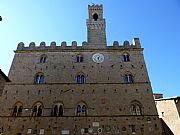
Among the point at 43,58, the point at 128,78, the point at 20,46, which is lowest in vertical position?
the point at 128,78

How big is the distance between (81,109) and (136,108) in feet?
13.5

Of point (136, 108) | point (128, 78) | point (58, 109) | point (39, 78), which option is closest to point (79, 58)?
point (39, 78)

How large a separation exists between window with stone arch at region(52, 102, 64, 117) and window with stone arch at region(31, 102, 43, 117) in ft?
3.18

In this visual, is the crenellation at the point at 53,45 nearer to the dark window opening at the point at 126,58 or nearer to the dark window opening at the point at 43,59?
the dark window opening at the point at 43,59

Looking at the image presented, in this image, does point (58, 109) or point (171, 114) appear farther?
point (171, 114)

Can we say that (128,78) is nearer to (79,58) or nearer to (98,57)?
(98,57)

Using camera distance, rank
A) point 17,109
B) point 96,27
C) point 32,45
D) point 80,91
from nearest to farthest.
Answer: point 17,109 < point 80,91 < point 32,45 < point 96,27

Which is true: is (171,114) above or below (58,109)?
below

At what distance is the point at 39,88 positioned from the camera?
1706 cm

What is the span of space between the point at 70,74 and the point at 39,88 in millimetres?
2769

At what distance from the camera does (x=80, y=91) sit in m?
16.8

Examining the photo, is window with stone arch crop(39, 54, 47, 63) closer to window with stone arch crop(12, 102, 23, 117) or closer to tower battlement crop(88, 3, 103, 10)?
window with stone arch crop(12, 102, 23, 117)

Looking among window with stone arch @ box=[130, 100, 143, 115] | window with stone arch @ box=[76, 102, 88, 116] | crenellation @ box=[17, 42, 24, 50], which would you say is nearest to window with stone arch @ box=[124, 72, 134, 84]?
window with stone arch @ box=[130, 100, 143, 115]

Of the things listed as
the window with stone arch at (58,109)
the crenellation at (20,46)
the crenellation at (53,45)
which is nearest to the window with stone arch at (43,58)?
the crenellation at (53,45)
